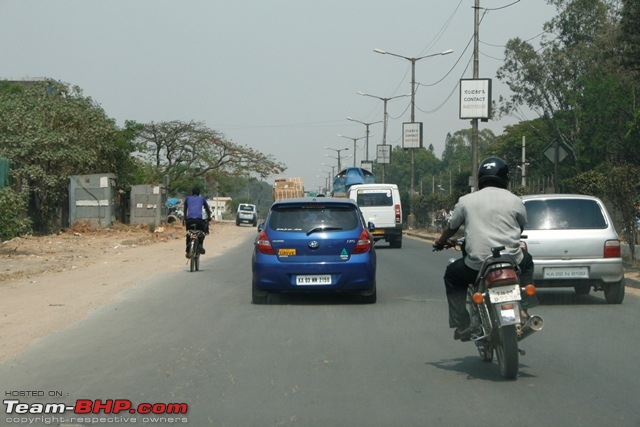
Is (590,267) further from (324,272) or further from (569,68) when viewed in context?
(569,68)

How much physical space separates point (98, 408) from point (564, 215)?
28.2ft

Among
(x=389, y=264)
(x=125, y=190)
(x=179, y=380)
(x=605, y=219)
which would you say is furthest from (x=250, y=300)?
(x=125, y=190)

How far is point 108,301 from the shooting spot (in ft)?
47.2

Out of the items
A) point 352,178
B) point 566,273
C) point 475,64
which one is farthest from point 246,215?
point 566,273

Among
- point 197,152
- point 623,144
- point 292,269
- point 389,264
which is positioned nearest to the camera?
point 292,269

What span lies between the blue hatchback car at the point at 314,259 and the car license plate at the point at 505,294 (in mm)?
5861

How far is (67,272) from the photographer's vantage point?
19.9m

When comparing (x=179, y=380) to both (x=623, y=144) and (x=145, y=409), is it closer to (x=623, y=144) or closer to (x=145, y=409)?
(x=145, y=409)

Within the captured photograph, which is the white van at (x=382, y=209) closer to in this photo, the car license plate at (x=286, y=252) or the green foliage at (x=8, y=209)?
the green foliage at (x=8, y=209)

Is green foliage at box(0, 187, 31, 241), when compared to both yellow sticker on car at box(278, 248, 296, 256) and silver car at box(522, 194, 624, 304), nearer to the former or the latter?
yellow sticker on car at box(278, 248, 296, 256)

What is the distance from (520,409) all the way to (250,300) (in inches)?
319

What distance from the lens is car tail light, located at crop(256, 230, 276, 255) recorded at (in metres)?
13.7

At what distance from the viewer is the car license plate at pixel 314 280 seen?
1355 cm

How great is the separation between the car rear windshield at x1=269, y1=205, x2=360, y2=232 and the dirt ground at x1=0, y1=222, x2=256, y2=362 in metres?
2.93
